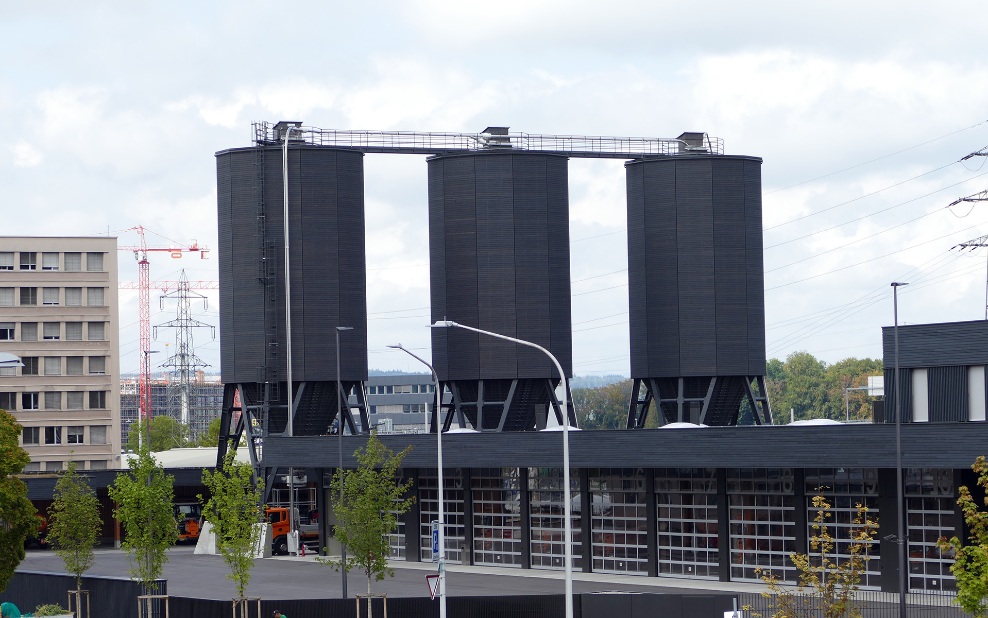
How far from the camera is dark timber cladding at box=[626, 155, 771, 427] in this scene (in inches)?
3086

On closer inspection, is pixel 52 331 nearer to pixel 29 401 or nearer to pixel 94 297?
pixel 94 297

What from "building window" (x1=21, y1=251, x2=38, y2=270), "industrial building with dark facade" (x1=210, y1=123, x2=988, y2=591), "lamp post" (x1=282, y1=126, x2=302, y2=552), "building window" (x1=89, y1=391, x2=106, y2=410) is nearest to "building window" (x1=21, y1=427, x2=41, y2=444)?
"building window" (x1=89, y1=391, x2=106, y2=410)

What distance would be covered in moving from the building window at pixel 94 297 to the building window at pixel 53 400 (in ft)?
27.3

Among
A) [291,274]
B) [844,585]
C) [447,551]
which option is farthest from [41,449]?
[844,585]

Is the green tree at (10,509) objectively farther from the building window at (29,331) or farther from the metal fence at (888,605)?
the building window at (29,331)

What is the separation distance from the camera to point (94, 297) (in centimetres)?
12056

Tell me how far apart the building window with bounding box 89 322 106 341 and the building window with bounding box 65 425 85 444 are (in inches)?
314

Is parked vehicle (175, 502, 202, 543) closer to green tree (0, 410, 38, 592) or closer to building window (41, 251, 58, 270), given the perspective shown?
green tree (0, 410, 38, 592)

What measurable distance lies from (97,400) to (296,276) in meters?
54.4

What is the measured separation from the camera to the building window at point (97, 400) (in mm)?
122062

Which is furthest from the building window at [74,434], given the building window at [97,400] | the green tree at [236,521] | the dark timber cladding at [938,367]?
the dark timber cladding at [938,367]

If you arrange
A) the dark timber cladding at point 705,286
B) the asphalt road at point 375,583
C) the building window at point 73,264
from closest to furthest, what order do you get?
the asphalt road at point 375,583 < the dark timber cladding at point 705,286 < the building window at point 73,264

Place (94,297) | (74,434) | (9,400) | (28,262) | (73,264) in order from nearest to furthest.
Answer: (28,262), (9,400), (73,264), (94,297), (74,434)

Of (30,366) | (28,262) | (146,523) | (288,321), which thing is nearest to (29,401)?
(30,366)
